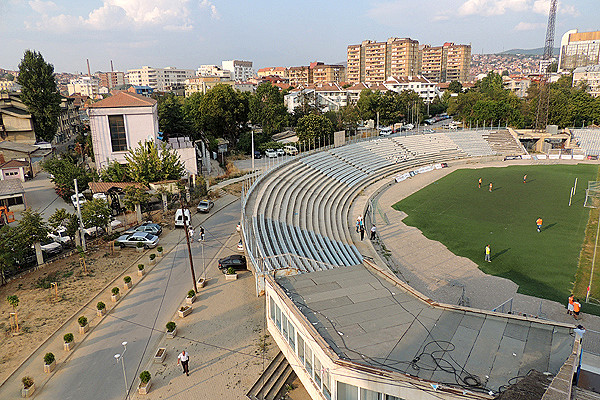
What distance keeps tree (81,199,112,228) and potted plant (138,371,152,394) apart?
1470 centimetres

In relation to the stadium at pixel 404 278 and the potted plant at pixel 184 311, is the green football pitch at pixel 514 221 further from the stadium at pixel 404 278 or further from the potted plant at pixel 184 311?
the potted plant at pixel 184 311

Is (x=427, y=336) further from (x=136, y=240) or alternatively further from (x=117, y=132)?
(x=117, y=132)

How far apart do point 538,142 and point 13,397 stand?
70274 millimetres

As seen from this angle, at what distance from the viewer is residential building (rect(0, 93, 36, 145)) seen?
5391cm

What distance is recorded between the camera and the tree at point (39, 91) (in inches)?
2103

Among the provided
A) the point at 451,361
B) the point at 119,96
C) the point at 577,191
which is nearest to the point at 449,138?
the point at 577,191

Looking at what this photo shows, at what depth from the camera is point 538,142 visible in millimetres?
61844

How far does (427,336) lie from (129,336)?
1187cm

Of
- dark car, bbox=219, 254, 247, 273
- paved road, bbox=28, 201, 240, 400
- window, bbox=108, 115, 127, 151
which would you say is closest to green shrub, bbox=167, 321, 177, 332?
paved road, bbox=28, 201, 240, 400

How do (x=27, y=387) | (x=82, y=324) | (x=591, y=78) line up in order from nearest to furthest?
(x=27, y=387)
(x=82, y=324)
(x=591, y=78)

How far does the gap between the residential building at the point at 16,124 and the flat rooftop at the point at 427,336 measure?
58346 mm

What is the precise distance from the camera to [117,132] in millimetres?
40844

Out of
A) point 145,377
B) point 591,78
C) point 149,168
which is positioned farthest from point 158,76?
point 145,377

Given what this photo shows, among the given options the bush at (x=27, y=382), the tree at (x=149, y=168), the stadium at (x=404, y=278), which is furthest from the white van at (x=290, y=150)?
the bush at (x=27, y=382)
